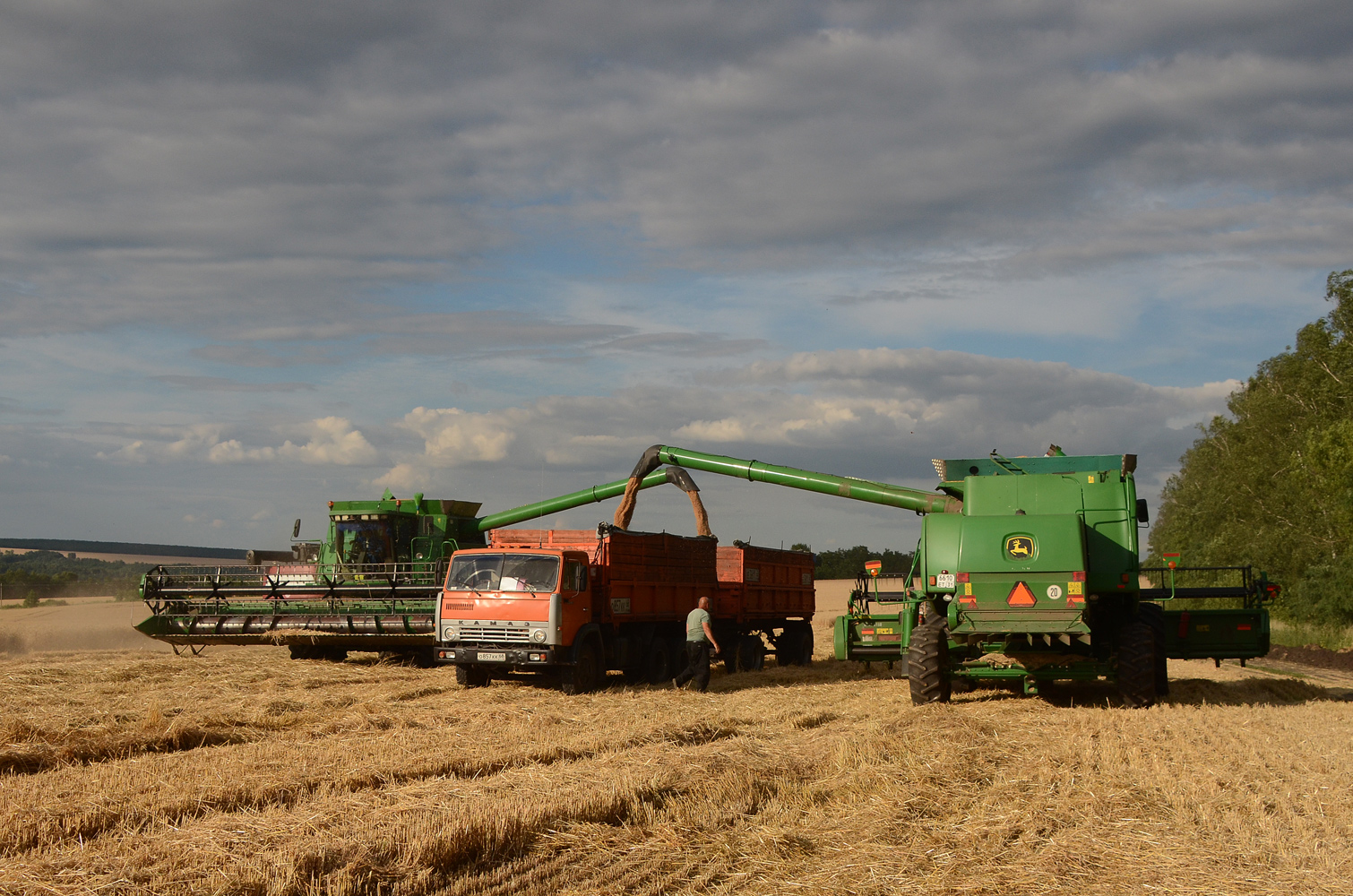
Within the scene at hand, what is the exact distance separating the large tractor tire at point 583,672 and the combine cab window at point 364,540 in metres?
6.92

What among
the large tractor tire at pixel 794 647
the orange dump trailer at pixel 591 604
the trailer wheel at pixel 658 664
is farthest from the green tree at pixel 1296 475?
the trailer wheel at pixel 658 664

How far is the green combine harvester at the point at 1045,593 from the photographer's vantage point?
13172 mm

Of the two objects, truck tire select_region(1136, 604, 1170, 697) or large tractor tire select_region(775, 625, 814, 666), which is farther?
large tractor tire select_region(775, 625, 814, 666)

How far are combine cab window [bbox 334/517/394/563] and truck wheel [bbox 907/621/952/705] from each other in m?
12.1

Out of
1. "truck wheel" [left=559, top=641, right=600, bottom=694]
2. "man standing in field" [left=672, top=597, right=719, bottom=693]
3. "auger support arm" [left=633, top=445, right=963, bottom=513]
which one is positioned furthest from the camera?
"auger support arm" [left=633, top=445, right=963, bottom=513]

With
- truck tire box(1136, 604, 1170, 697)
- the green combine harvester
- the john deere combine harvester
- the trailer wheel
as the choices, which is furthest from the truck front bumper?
truck tire box(1136, 604, 1170, 697)

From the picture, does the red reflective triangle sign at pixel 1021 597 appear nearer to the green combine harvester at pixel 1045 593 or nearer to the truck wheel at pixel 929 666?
the green combine harvester at pixel 1045 593

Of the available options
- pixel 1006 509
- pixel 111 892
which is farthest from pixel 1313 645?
pixel 111 892

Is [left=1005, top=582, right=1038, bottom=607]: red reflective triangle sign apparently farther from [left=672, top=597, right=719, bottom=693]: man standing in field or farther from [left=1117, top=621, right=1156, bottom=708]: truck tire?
[left=672, top=597, right=719, bottom=693]: man standing in field

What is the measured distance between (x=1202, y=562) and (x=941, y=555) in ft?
129

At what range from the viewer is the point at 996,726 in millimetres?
11648

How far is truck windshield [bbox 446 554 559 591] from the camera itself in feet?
52.7

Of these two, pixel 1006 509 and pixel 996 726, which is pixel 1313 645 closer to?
pixel 1006 509

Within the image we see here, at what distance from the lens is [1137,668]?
1360 cm
